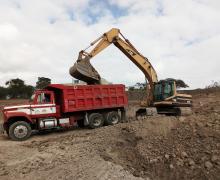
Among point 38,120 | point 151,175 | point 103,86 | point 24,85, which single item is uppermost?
point 24,85

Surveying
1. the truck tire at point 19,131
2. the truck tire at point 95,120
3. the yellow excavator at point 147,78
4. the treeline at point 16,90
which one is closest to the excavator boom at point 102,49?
the yellow excavator at point 147,78

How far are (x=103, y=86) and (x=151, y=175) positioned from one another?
967 centimetres

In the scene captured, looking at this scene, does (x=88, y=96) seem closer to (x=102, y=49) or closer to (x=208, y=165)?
(x=102, y=49)

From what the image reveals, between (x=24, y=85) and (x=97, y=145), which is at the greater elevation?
(x=24, y=85)

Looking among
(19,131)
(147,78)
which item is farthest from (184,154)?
(147,78)

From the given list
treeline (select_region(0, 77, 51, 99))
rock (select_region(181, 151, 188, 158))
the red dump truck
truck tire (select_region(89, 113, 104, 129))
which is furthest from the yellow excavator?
treeline (select_region(0, 77, 51, 99))

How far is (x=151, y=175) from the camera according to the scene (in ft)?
35.3

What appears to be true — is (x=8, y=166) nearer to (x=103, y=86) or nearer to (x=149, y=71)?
(x=103, y=86)

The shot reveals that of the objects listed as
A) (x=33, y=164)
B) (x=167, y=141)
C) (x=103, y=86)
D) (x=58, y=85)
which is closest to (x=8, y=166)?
(x=33, y=164)

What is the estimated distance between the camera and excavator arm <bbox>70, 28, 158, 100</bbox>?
1966cm

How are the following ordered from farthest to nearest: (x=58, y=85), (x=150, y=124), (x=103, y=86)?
(x=103, y=86) → (x=58, y=85) → (x=150, y=124)

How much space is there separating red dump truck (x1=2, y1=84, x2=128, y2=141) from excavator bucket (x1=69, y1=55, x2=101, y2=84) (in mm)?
636

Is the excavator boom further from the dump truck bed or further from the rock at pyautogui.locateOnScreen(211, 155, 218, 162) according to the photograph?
the rock at pyautogui.locateOnScreen(211, 155, 218, 162)

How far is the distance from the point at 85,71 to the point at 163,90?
446 centimetres
